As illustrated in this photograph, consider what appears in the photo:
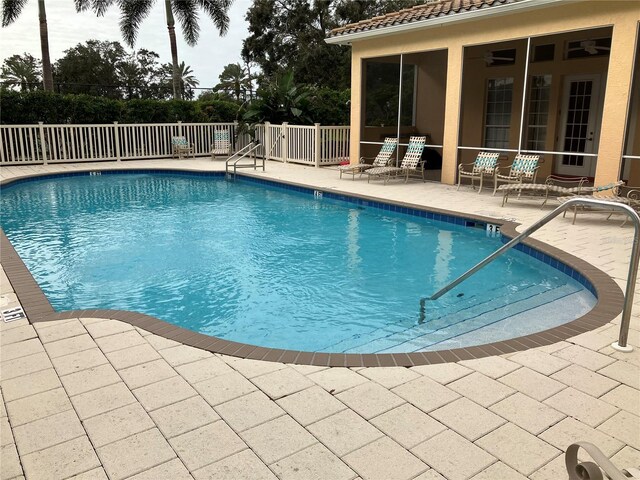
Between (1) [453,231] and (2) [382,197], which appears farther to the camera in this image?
(2) [382,197]

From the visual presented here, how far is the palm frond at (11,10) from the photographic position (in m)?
20.1

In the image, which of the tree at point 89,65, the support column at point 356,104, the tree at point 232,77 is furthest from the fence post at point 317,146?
the tree at point 89,65

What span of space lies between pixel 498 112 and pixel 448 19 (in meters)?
3.52

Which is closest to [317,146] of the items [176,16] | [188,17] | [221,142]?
[221,142]

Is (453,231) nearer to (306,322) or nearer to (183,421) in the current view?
(306,322)

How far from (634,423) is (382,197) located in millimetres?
7616

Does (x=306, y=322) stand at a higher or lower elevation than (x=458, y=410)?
lower

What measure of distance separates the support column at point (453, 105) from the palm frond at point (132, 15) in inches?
714

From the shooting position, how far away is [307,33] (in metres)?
27.8

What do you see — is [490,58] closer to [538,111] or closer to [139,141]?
[538,111]

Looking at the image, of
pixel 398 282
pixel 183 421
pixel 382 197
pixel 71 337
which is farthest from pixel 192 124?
pixel 183 421

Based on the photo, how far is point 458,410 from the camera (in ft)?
9.00

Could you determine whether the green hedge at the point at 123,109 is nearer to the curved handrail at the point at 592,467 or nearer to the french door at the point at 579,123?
the french door at the point at 579,123

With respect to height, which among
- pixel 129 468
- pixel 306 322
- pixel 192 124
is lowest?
pixel 306 322
